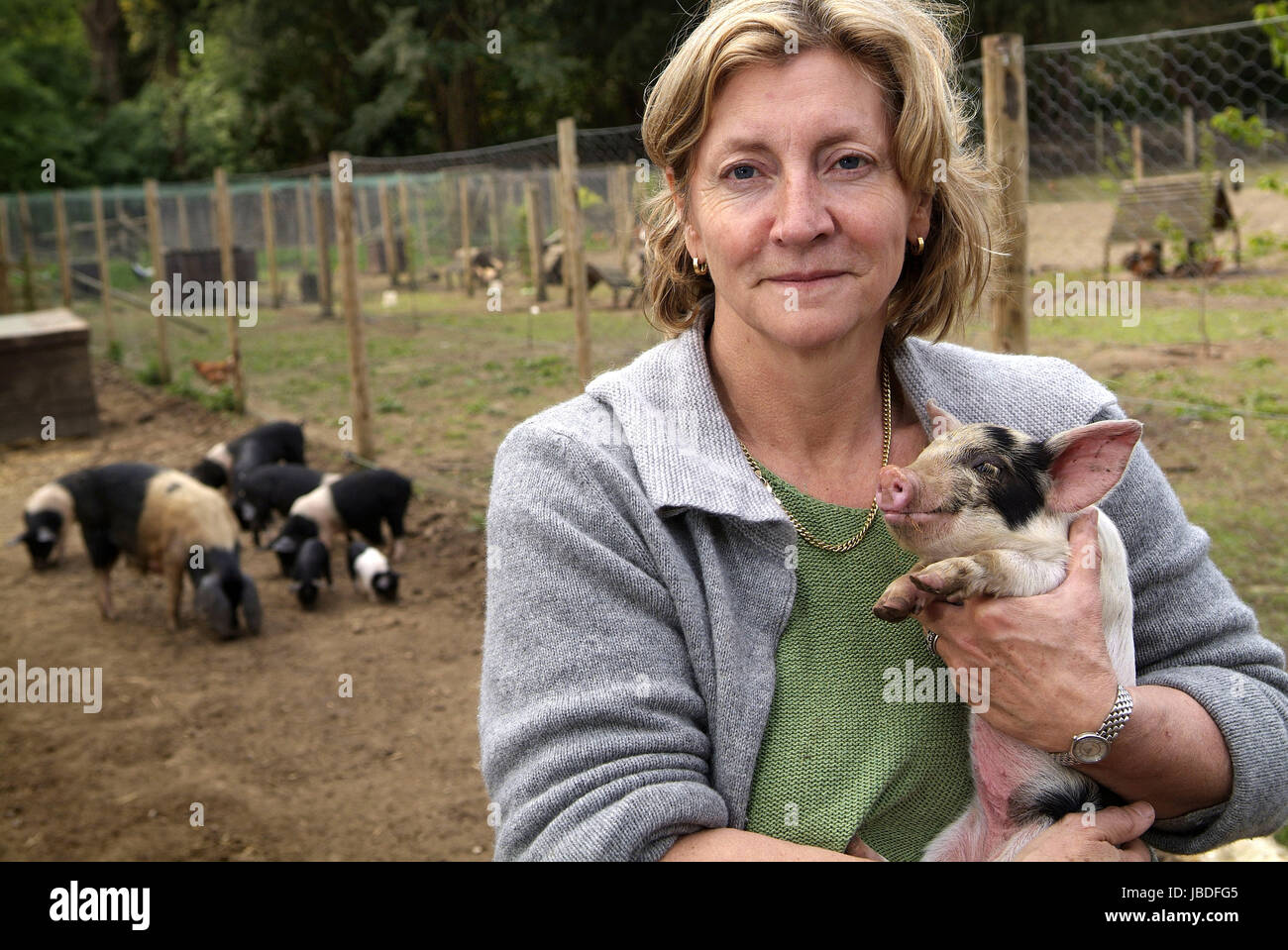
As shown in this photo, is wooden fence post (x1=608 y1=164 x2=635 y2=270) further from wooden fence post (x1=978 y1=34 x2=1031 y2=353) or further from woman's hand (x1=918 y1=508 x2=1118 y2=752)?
woman's hand (x1=918 y1=508 x2=1118 y2=752)

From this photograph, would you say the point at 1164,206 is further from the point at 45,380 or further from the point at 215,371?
the point at 45,380

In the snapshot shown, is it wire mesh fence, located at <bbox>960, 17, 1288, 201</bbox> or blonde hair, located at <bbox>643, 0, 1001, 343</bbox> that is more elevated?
wire mesh fence, located at <bbox>960, 17, 1288, 201</bbox>

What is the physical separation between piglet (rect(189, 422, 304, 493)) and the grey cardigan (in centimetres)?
819

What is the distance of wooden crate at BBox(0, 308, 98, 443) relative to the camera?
12.2 m

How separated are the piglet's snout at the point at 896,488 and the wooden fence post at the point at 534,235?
1503 centimetres

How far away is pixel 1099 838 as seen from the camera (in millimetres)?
1939

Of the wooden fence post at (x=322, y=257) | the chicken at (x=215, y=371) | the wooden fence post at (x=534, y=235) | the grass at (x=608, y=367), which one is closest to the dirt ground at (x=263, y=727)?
the grass at (x=608, y=367)

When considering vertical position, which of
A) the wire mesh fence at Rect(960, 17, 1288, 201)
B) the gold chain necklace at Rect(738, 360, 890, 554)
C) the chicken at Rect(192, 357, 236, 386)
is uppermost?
the wire mesh fence at Rect(960, 17, 1288, 201)

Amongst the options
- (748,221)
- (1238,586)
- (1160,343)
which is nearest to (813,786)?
(748,221)

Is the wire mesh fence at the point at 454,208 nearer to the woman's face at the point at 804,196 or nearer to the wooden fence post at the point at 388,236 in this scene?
the wooden fence post at the point at 388,236

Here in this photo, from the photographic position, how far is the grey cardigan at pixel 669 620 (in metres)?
1.79

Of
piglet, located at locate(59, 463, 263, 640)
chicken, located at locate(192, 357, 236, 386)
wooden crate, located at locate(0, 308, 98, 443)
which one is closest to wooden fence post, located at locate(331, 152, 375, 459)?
piglet, located at locate(59, 463, 263, 640)

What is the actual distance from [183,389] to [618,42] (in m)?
22.0

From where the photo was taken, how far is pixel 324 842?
480cm
